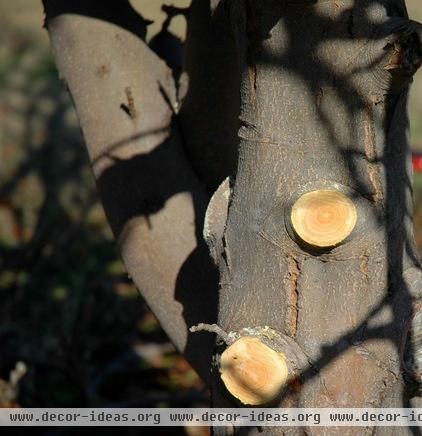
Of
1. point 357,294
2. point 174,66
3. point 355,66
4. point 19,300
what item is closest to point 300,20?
point 355,66

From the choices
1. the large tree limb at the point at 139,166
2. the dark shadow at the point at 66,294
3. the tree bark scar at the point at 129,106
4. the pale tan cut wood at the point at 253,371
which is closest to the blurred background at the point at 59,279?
the dark shadow at the point at 66,294

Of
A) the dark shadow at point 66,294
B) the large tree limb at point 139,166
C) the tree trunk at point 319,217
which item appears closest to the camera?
the tree trunk at point 319,217

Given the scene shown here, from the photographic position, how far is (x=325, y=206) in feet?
4.12

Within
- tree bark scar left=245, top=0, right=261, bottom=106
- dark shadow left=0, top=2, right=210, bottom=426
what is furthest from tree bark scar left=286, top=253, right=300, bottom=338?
dark shadow left=0, top=2, right=210, bottom=426

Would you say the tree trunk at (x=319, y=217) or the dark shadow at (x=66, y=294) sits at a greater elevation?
the tree trunk at (x=319, y=217)

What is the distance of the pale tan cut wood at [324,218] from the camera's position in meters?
1.26

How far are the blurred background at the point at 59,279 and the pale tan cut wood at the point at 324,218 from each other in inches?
58.2

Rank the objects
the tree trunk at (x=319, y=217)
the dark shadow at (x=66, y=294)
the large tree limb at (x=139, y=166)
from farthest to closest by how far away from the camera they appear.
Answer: the dark shadow at (x=66, y=294), the large tree limb at (x=139, y=166), the tree trunk at (x=319, y=217)

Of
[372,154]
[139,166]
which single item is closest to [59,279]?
[139,166]

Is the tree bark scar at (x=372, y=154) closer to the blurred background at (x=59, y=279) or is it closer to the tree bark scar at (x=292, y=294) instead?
the tree bark scar at (x=292, y=294)

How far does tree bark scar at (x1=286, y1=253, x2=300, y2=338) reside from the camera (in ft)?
4.33

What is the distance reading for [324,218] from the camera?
4.12ft

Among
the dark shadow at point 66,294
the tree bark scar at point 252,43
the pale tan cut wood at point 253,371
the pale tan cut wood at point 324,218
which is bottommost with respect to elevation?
the dark shadow at point 66,294

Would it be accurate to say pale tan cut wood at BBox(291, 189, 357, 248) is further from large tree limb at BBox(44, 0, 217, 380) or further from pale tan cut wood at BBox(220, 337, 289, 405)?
large tree limb at BBox(44, 0, 217, 380)
